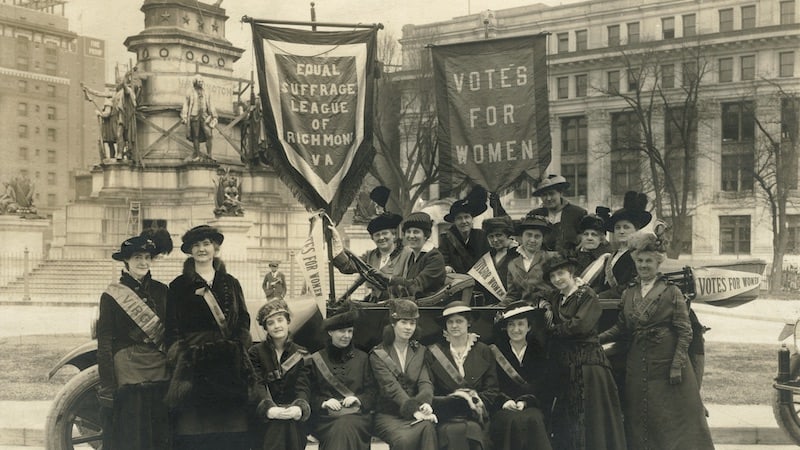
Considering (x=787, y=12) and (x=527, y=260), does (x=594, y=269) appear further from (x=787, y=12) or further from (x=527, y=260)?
(x=787, y=12)

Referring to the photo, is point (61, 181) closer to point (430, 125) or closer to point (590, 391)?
point (430, 125)

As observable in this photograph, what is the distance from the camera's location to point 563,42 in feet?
145

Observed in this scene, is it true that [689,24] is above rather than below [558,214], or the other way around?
above

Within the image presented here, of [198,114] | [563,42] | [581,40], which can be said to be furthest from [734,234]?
[198,114]

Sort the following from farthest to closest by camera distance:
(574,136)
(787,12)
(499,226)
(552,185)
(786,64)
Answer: (574,136)
(787,12)
(786,64)
(552,185)
(499,226)

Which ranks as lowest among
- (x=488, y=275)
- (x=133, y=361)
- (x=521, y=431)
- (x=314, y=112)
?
(x=521, y=431)

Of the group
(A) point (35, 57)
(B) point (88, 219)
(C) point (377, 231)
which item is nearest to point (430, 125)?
(B) point (88, 219)

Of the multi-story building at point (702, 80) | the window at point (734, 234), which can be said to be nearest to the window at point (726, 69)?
the multi-story building at point (702, 80)

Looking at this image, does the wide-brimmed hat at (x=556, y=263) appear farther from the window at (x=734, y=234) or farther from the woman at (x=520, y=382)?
the window at (x=734, y=234)

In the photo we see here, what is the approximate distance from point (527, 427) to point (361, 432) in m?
1.22

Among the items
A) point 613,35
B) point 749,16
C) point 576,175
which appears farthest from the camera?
point 576,175

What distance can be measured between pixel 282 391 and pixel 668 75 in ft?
130

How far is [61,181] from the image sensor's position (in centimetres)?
Result: 5128

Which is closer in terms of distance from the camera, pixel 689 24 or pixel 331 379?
pixel 331 379
